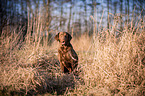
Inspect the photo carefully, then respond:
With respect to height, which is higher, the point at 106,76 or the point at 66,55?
the point at 66,55

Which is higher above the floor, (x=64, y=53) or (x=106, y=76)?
(x=64, y=53)

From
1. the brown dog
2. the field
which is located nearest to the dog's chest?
the brown dog

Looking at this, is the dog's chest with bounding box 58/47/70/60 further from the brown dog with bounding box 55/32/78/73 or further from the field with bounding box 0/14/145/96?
the field with bounding box 0/14/145/96

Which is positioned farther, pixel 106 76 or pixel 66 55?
pixel 66 55

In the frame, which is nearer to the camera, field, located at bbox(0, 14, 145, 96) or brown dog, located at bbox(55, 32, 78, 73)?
field, located at bbox(0, 14, 145, 96)

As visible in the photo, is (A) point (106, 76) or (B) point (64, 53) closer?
(A) point (106, 76)

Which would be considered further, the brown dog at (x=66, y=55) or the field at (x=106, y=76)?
the brown dog at (x=66, y=55)

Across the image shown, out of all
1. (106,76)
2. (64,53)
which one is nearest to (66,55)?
(64,53)

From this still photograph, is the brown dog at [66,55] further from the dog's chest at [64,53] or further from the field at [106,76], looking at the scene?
the field at [106,76]

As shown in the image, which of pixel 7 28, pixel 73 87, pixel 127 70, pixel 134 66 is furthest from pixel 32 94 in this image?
pixel 7 28

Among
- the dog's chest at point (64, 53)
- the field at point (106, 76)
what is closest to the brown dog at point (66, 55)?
the dog's chest at point (64, 53)

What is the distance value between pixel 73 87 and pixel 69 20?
6924 mm

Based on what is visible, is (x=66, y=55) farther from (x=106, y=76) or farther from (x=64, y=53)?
(x=106, y=76)

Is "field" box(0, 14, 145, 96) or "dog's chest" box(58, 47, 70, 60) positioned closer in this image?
"field" box(0, 14, 145, 96)
